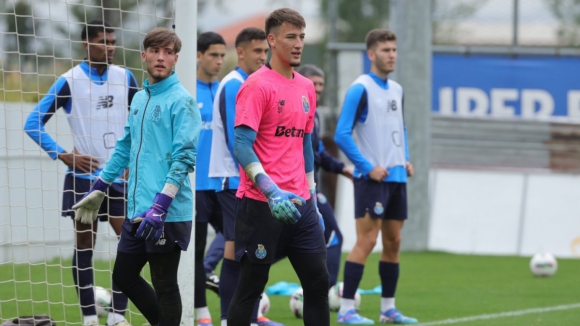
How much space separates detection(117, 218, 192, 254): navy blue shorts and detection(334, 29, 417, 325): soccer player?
2.35 meters

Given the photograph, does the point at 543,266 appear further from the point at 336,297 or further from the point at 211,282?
the point at 211,282

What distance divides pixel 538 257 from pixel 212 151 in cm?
530

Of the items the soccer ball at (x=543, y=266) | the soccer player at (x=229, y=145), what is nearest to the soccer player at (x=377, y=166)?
the soccer player at (x=229, y=145)

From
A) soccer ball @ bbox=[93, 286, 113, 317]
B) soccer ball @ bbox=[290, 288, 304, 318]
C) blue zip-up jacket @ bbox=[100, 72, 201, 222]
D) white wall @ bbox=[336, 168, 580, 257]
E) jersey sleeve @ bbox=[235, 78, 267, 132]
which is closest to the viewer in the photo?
jersey sleeve @ bbox=[235, 78, 267, 132]

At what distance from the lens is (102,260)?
12.3m

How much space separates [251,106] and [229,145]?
5.34 ft

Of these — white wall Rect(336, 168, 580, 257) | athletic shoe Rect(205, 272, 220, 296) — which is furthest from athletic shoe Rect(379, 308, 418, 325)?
white wall Rect(336, 168, 580, 257)

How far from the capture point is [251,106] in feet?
17.6

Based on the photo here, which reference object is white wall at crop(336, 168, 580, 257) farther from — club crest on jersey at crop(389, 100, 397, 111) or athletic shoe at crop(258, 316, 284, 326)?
athletic shoe at crop(258, 316, 284, 326)

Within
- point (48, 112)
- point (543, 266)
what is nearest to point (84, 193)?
point (48, 112)

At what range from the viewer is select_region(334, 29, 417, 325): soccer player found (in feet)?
25.8

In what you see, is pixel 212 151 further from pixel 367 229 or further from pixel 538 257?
pixel 538 257

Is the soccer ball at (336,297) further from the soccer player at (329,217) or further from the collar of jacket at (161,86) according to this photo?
the collar of jacket at (161,86)

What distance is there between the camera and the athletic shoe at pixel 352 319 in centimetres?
779
